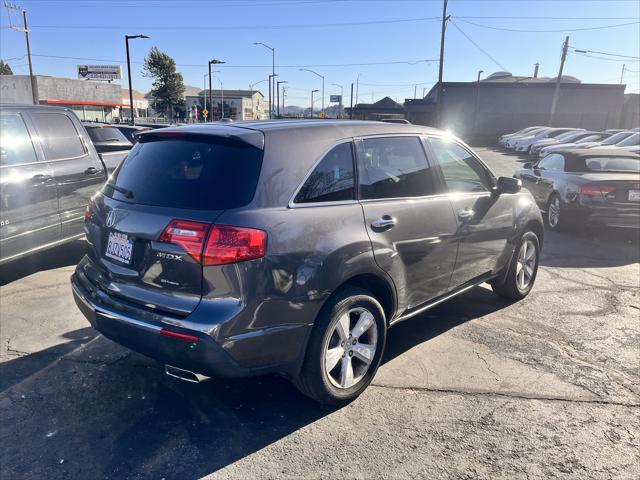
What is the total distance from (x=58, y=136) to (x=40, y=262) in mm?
1704

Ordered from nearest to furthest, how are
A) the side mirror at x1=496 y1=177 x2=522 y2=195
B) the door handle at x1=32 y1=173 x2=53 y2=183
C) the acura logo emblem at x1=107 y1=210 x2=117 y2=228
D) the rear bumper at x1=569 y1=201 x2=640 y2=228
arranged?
the acura logo emblem at x1=107 y1=210 x2=117 y2=228 → the side mirror at x1=496 y1=177 x2=522 y2=195 → the door handle at x1=32 y1=173 x2=53 y2=183 → the rear bumper at x1=569 y1=201 x2=640 y2=228

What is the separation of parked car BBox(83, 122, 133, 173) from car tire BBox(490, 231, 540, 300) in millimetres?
5007

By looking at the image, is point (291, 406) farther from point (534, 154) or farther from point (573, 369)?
point (534, 154)

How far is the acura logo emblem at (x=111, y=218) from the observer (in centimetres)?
311

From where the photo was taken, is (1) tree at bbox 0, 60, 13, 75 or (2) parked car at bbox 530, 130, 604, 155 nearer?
(2) parked car at bbox 530, 130, 604, 155

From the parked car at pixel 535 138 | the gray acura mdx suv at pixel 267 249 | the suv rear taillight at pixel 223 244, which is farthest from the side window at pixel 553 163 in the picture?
the parked car at pixel 535 138

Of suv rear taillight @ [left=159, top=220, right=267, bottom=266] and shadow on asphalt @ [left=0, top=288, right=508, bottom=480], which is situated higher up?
suv rear taillight @ [left=159, top=220, right=267, bottom=266]

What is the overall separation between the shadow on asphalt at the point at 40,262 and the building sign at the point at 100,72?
68868mm

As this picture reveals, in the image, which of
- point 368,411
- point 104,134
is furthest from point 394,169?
point 104,134

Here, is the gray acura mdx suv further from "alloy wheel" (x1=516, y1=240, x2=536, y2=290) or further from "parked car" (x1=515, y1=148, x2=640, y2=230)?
"parked car" (x1=515, y1=148, x2=640, y2=230)

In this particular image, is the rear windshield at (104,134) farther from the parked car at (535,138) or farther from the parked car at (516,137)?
the parked car at (516,137)

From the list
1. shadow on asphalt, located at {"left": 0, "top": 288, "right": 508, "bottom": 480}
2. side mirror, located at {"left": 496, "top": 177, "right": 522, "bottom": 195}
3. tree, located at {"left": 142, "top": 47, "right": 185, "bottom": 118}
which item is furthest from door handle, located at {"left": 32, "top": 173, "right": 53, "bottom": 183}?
tree, located at {"left": 142, "top": 47, "right": 185, "bottom": 118}

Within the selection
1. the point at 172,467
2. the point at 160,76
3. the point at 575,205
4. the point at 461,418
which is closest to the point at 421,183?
the point at 461,418

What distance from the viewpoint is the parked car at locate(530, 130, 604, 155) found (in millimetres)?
26188
